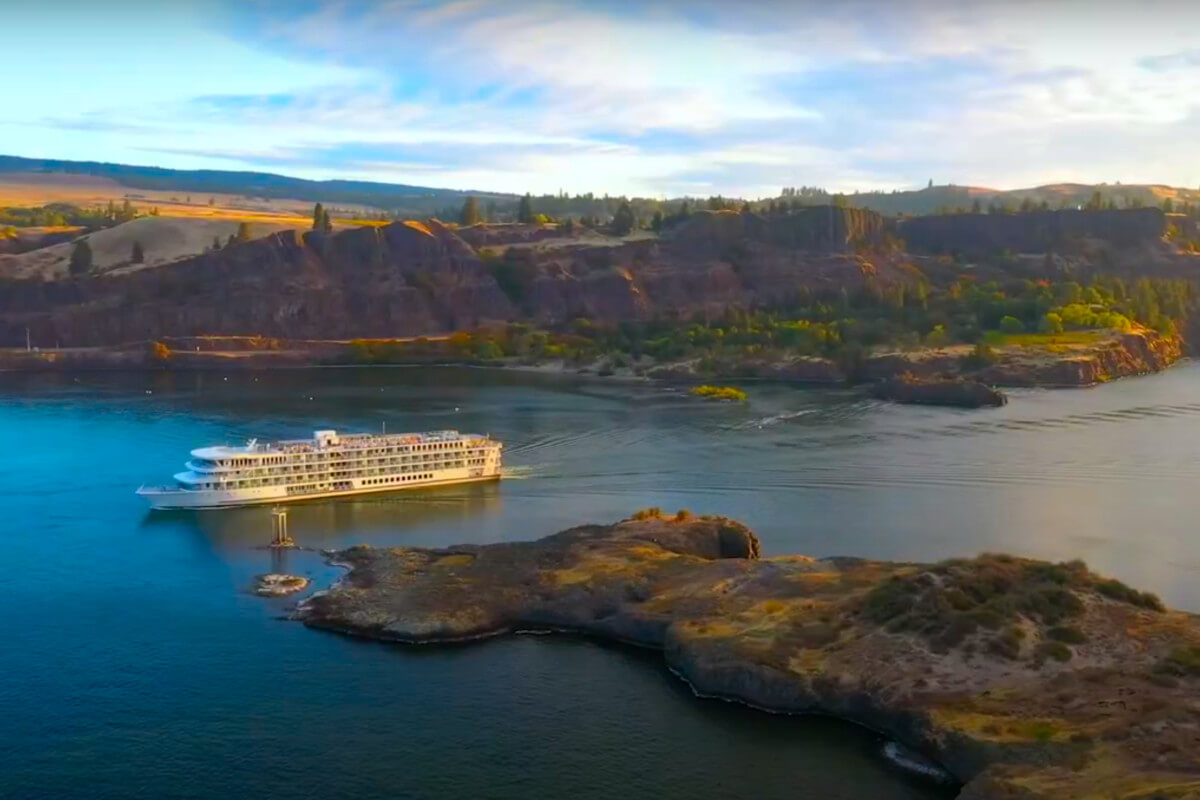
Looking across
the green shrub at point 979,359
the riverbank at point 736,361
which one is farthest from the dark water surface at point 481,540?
the riverbank at point 736,361

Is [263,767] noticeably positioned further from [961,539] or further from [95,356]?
[95,356]

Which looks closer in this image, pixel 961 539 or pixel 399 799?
pixel 399 799

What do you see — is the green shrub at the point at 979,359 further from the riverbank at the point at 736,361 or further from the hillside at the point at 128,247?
the hillside at the point at 128,247

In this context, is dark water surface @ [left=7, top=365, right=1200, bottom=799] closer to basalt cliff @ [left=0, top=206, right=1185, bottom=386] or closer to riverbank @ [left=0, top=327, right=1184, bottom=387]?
riverbank @ [left=0, top=327, right=1184, bottom=387]

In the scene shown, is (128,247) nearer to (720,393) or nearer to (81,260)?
(81,260)

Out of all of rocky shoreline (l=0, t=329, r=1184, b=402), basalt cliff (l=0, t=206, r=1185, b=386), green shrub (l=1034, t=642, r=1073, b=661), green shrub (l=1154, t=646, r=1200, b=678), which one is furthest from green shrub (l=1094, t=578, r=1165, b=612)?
basalt cliff (l=0, t=206, r=1185, b=386)

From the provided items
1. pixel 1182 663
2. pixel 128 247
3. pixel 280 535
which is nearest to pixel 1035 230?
pixel 128 247

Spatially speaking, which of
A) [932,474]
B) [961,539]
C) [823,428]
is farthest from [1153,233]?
[961,539]
